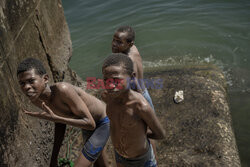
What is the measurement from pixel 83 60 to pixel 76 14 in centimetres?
283

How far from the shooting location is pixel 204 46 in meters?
7.94

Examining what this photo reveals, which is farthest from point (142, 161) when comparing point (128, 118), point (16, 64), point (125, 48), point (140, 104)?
point (16, 64)

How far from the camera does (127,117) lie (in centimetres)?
239

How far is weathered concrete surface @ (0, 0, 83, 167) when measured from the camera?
104 inches

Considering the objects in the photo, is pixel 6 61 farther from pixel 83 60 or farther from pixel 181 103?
pixel 83 60

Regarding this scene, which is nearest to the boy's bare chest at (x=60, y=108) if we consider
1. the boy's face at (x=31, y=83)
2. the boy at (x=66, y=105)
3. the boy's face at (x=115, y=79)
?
the boy at (x=66, y=105)

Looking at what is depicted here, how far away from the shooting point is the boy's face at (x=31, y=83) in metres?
2.42

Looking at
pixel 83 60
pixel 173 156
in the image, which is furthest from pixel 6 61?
pixel 83 60

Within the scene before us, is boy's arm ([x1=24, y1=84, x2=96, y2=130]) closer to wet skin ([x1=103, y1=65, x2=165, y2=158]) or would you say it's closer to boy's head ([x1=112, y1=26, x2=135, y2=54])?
wet skin ([x1=103, y1=65, x2=165, y2=158])

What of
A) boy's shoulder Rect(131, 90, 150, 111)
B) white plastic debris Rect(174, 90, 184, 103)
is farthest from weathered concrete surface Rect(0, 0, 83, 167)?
white plastic debris Rect(174, 90, 184, 103)

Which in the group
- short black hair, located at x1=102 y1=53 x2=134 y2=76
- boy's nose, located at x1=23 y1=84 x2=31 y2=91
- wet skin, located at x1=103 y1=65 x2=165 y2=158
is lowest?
wet skin, located at x1=103 y1=65 x2=165 y2=158

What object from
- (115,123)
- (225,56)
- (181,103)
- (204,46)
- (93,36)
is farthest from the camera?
(93,36)

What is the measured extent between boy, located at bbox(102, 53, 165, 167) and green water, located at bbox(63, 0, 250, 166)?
3.67 m

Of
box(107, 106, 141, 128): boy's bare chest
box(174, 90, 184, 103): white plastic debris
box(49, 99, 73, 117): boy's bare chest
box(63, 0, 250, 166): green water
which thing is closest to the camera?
box(107, 106, 141, 128): boy's bare chest
